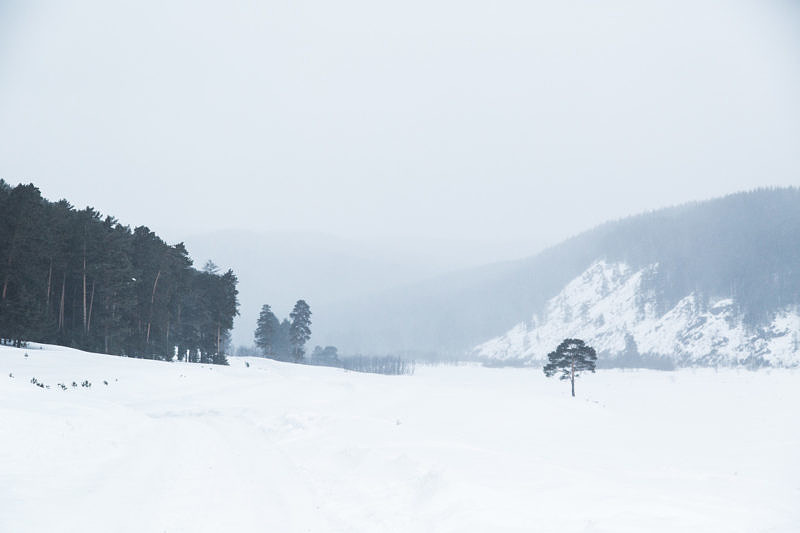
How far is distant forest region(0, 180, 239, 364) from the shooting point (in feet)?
130

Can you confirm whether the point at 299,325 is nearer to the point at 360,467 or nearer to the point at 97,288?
the point at 97,288

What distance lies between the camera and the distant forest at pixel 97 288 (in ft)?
130

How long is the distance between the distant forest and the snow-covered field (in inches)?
465

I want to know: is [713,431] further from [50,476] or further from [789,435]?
[50,476]

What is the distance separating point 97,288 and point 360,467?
47056 millimetres

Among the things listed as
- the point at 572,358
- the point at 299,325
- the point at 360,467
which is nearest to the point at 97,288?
the point at 360,467

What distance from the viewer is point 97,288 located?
52.2 metres

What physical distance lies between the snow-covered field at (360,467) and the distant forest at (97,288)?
1182cm

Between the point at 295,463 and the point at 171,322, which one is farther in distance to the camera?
the point at 171,322

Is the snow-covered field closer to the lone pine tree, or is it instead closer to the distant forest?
the distant forest

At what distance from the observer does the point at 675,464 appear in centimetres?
2014

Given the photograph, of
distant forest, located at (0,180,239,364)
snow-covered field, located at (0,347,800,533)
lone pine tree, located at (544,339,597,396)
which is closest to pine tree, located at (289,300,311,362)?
distant forest, located at (0,180,239,364)

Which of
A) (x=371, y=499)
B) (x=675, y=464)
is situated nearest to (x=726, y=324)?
(x=675, y=464)

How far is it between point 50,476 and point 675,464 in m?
20.9
